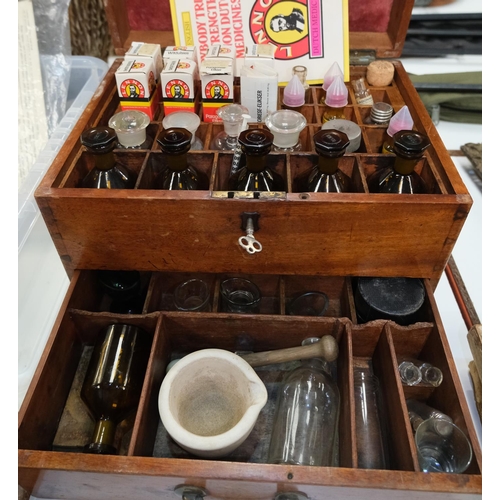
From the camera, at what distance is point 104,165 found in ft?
2.45

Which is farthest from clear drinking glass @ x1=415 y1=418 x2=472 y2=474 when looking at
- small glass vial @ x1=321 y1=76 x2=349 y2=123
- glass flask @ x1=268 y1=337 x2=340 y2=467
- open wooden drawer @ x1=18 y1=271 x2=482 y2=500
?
small glass vial @ x1=321 y1=76 x2=349 y2=123

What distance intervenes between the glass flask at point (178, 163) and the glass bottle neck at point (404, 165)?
0.33 metres

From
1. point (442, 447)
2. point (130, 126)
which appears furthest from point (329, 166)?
point (442, 447)

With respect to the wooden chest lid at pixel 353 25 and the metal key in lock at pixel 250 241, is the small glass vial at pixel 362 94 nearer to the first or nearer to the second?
the wooden chest lid at pixel 353 25

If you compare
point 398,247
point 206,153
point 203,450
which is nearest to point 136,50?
point 206,153

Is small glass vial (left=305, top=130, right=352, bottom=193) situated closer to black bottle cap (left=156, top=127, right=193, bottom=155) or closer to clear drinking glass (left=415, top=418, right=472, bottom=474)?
black bottle cap (left=156, top=127, right=193, bottom=155)

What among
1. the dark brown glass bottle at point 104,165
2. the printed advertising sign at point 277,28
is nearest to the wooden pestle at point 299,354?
the dark brown glass bottle at point 104,165

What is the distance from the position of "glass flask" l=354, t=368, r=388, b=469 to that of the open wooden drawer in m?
0.02

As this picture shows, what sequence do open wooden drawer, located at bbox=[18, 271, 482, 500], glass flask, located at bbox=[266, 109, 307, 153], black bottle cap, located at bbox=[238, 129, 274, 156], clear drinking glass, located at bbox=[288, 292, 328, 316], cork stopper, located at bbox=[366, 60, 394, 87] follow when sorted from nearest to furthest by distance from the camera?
open wooden drawer, located at bbox=[18, 271, 482, 500] < black bottle cap, located at bbox=[238, 129, 274, 156] < glass flask, located at bbox=[266, 109, 307, 153] < clear drinking glass, located at bbox=[288, 292, 328, 316] < cork stopper, located at bbox=[366, 60, 394, 87]

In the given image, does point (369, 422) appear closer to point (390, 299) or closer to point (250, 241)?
point (390, 299)

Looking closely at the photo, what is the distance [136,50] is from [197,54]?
13 centimetres

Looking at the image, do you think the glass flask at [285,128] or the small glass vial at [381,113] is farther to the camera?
the small glass vial at [381,113]

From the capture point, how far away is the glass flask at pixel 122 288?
866 mm

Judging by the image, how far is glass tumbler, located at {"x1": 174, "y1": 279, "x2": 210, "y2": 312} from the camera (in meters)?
0.88
